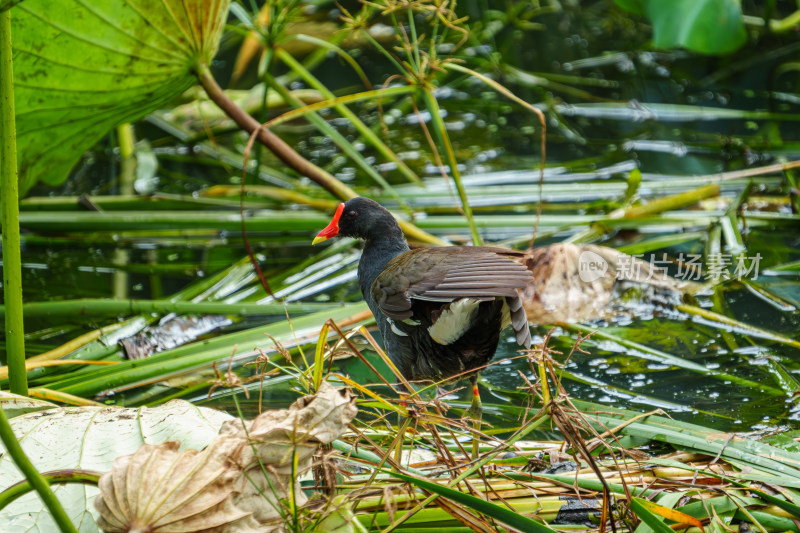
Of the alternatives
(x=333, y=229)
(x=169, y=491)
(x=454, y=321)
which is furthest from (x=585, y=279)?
(x=169, y=491)

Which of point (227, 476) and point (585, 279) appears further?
point (585, 279)

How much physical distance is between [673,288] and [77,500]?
5.82 ft

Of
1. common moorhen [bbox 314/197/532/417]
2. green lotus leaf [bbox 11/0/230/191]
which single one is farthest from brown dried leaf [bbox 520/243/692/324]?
green lotus leaf [bbox 11/0/230/191]

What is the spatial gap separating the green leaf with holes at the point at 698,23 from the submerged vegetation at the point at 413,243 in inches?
0.5

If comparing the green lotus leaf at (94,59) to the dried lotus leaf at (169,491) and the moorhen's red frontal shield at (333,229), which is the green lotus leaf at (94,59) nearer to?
the moorhen's red frontal shield at (333,229)

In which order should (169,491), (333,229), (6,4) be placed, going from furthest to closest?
(333,229) < (6,4) < (169,491)

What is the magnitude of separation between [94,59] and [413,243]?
1.11 m

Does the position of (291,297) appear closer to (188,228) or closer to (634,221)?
(188,228)

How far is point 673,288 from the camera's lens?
93.8 inches

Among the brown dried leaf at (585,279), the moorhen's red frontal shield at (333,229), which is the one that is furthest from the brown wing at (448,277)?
the brown dried leaf at (585,279)

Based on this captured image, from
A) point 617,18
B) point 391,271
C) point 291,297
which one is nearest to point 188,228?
point 291,297

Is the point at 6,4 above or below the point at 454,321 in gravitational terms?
above

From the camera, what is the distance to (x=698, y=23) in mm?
3412

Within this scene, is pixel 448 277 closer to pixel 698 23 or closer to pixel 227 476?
pixel 227 476
